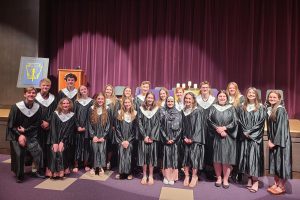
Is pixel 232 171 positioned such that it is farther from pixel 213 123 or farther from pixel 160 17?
pixel 160 17

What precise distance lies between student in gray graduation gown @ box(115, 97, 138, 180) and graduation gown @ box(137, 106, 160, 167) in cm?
14

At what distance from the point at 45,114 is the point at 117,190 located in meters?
1.63

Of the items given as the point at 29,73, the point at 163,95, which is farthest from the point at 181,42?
the point at 29,73

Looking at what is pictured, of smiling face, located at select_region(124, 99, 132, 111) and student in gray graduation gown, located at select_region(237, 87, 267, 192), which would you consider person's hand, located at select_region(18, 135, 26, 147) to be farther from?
student in gray graduation gown, located at select_region(237, 87, 267, 192)

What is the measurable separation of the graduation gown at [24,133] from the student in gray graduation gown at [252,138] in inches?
112

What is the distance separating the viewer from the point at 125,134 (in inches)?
177

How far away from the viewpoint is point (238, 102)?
179 inches

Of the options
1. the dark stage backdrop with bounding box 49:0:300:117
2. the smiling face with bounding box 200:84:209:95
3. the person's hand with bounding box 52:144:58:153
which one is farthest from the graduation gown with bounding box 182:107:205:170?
the dark stage backdrop with bounding box 49:0:300:117

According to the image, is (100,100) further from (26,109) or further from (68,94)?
(26,109)

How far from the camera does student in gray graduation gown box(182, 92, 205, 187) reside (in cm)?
431

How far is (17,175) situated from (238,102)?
3249 mm

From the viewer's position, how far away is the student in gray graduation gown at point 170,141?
14.3 feet

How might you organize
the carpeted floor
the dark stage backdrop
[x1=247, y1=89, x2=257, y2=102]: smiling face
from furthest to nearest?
1. the dark stage backdrop
2. [x1=247, y1=89, x2=257, y2=102]: smiling face
3. the carpeted floor

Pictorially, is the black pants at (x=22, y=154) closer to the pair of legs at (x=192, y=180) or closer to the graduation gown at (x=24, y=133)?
the graduation gown at (x=24, y=133)
